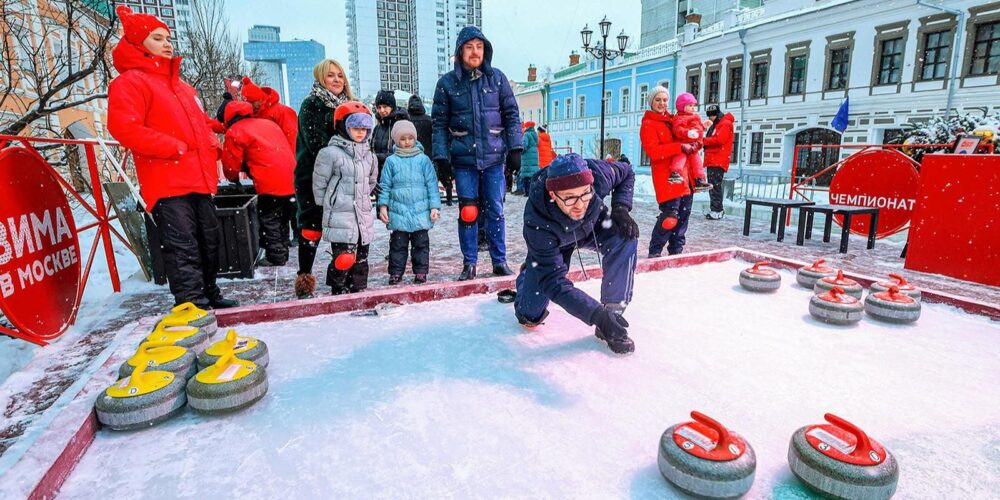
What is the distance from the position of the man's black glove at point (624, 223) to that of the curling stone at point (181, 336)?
204 centimetres

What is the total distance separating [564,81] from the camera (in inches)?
1188

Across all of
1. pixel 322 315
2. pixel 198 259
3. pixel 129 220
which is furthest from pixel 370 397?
pixel 129 220

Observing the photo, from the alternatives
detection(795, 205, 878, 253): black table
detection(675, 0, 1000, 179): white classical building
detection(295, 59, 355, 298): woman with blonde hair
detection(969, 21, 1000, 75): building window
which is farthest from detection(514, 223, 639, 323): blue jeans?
detection(969, 21, 1000, 75): building window

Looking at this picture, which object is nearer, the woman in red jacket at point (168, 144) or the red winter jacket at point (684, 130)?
the woman in red jacket at point (168, 144)

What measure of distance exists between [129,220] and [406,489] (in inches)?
165

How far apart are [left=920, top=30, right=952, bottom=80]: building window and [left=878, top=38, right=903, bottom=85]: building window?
1.99 ft

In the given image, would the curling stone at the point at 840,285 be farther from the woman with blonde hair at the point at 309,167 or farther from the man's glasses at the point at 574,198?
the woman with blonde hair at the point at 309,167

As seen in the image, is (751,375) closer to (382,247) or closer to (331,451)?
(331,451)

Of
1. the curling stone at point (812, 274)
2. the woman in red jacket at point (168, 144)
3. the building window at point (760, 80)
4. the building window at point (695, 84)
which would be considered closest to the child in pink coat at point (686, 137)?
the curling stone at point (812, 274)

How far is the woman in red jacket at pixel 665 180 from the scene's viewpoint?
181 inches

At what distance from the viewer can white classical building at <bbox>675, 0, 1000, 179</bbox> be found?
46.6ft

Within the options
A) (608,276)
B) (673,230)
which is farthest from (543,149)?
(608,276)

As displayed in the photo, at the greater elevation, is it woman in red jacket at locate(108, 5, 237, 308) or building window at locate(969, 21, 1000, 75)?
building window at locate(969, 21, 1000, 75)

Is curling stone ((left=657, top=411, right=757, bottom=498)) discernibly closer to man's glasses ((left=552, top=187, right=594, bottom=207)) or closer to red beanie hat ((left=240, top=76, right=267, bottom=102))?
man's glasses ((left=552, top=187, right=594, bottom=207))
